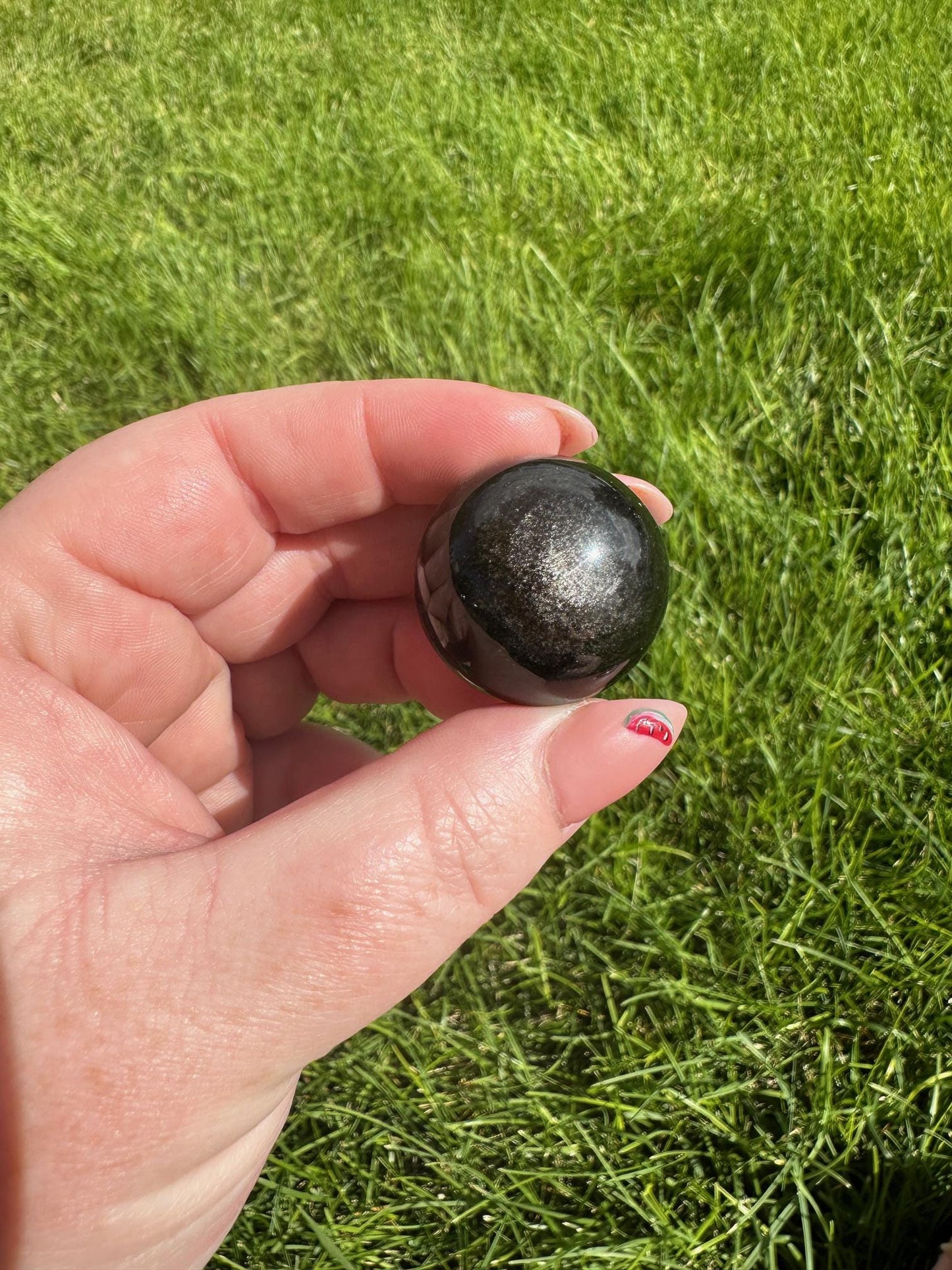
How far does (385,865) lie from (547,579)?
545 mm

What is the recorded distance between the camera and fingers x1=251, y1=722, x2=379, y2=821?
100.0 inches

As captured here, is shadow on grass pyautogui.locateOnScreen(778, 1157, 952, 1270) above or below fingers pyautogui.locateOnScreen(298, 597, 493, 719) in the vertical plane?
below

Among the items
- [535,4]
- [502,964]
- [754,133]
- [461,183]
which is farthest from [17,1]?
[502,964]

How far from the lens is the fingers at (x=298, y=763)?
254 centimetres

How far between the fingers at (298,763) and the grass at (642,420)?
0.29 metres

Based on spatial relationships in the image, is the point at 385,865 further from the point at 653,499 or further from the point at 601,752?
the point at 653,499

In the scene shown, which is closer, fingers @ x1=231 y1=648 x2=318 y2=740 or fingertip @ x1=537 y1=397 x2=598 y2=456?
fingertip @ x1=537 y1=397 x2=598 y2=456

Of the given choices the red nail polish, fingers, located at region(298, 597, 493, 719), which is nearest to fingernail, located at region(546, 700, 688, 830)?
the red nail polish

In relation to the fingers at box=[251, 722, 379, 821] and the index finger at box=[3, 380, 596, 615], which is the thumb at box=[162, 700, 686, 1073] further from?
A: the fingers at box=[251, 722, 379, 821]

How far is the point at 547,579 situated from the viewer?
5.57 ft

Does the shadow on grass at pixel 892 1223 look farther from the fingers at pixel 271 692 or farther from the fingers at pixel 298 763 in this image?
the fingers at pixel 271 692

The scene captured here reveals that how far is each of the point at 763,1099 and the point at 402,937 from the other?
1.06m

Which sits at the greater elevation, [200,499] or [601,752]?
[200,499]

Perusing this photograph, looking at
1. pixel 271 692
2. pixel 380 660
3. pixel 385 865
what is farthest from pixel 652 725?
pixel 271 692
